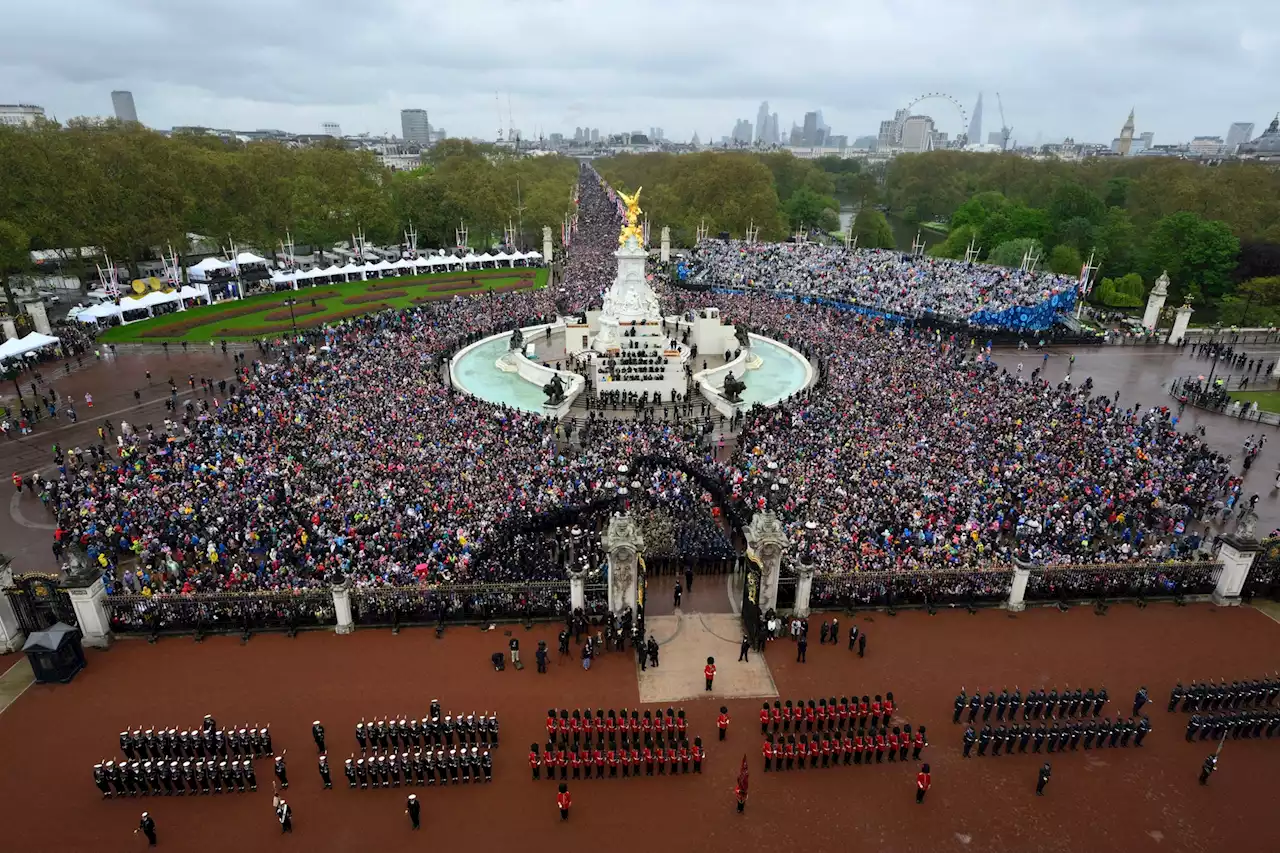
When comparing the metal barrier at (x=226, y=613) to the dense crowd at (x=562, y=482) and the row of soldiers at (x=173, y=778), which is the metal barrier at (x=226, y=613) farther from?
the row of soldiers at (x=173, y=778)

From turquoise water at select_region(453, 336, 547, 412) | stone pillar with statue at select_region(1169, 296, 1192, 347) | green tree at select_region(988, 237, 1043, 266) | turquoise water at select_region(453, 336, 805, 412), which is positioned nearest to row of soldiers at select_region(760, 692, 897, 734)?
turquoise water at select_region(453, 336, 805, 412)

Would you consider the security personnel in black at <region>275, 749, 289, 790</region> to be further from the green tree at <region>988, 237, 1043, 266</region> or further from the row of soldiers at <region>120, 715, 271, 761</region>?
the green tree at <region>988, 237, 1043, 266</region>

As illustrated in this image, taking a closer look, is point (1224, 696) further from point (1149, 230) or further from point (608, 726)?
point (1149, 230)

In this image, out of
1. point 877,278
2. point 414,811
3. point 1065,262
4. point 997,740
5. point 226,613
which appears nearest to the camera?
point 414,811

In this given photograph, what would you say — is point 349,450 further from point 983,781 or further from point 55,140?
point 55,140

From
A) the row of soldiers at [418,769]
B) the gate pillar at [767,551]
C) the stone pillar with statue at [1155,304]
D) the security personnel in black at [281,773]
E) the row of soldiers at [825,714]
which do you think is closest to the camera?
the security personnel in black at [281,773]

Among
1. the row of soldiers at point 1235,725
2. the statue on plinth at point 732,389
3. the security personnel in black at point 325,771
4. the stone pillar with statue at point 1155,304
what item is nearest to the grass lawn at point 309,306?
the statue on plinth at point 732,389

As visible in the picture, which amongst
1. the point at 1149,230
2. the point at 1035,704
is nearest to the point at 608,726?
the point at 1035,704
